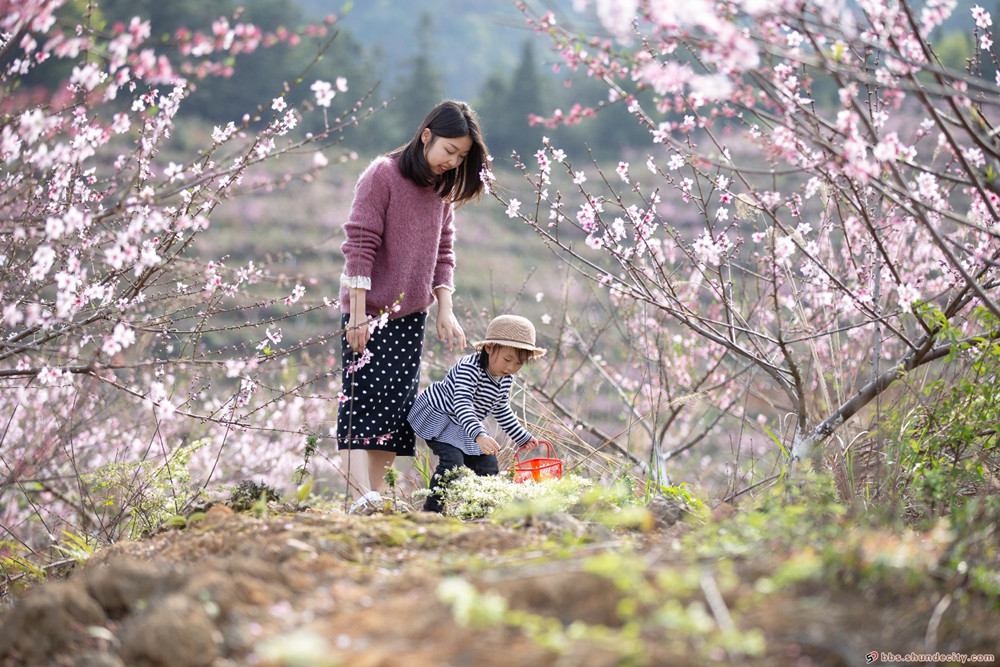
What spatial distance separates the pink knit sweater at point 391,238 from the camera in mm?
3561

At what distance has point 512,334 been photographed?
3.69 meters

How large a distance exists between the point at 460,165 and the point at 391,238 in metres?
0.47

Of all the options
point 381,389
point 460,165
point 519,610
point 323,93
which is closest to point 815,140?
point 519,610

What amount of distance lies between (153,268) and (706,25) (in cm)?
199

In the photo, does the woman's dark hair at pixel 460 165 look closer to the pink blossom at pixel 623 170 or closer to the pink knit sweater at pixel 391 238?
the pink knit sweater at pixel 391 238

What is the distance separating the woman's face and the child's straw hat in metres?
0.74

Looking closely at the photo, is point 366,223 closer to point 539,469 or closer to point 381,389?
point 381,389

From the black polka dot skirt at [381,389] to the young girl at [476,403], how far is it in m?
0.11

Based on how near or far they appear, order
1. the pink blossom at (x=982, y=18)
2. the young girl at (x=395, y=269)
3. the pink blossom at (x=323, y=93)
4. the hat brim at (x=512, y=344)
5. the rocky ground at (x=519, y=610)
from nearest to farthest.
Answer: the rocky ground at (x=519, y=610) < the pink blossom at (x=323, y=93) < the pink blossom at (x=982, y=18) < the young girl at (x=395, y=269) < the hat brim at (x=512, y=344)

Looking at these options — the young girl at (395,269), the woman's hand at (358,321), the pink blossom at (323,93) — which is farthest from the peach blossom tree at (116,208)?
the young girl at (395,269)

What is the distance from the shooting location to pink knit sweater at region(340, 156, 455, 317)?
140 inches

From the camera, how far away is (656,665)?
4.81 ft

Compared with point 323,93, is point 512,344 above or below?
below

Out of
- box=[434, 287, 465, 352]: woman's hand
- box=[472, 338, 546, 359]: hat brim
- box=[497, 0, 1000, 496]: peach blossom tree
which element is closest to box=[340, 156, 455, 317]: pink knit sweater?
box=[434, 287, 465, 352]: woman's hand
